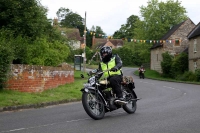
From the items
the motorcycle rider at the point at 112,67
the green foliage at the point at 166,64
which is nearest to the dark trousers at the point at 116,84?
the motorcycle rider at the point at 112,67

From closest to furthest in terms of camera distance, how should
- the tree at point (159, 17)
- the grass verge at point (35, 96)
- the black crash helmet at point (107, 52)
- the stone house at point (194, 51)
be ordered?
the black crash helmet at point (107, 52) → the grass verge at point (35, 96) → the stone house at point (194, 51) → the tree at point (159, 17)

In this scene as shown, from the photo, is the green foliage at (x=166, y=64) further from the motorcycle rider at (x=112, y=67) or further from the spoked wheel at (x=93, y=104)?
the spoked wheel at (x=93, y=104)

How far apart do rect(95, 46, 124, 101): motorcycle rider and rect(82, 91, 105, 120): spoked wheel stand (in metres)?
0.57

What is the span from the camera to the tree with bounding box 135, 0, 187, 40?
59.1 metres

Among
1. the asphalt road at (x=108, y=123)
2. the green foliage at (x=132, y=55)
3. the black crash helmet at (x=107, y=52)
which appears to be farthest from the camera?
the green foliage at (x=132, y=55)

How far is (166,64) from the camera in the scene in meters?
47.7

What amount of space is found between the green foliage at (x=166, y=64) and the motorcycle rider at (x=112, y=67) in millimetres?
39533

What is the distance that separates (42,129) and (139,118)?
2.68 metres

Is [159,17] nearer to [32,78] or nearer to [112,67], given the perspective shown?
[32,78]

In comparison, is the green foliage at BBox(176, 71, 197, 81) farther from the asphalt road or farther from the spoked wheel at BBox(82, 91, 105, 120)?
the spoked wheel at BBox(82, 91, 105, 120)

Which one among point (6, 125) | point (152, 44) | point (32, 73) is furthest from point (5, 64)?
point (152, 44)

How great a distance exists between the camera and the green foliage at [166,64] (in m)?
47.5

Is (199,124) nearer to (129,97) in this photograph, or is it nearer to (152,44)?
(129,97)

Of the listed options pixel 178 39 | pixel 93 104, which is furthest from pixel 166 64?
pixel 93 104
